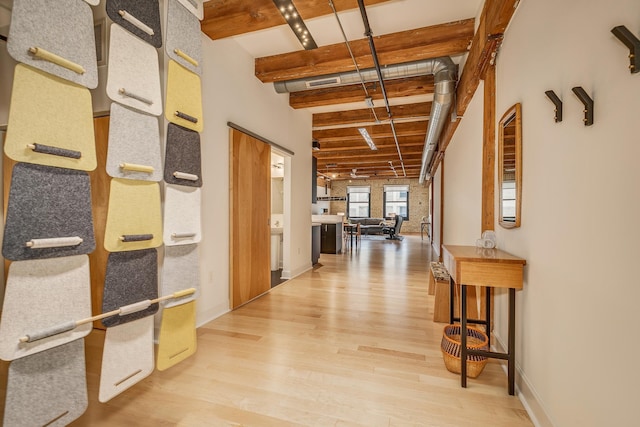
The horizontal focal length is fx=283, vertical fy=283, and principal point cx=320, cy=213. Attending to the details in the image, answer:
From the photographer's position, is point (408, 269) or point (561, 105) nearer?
point (561, 105)

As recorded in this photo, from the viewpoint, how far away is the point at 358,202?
15.9 m

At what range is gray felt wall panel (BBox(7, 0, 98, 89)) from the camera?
3.63ft

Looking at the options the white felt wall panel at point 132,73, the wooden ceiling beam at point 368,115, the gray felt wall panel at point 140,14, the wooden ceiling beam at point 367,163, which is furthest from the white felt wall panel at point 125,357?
the wooden ceiling beam at point 367,163

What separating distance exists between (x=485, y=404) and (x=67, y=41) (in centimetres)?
288

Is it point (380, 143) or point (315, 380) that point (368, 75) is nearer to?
point (315, 380)

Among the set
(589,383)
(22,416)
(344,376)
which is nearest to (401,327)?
→ (344,376)

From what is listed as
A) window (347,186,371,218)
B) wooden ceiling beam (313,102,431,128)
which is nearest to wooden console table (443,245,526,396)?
wooden ceiling beam (313,102,431,128)

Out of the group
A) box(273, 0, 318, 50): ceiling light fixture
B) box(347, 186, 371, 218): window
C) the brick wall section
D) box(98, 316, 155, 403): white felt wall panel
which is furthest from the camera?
box(347, 186, 371, 218): window

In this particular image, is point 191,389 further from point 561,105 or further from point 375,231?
point 375,231

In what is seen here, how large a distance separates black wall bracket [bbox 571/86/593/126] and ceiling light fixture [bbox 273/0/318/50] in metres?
2.07

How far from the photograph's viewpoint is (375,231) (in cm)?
1166

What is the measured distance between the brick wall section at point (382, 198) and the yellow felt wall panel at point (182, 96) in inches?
553

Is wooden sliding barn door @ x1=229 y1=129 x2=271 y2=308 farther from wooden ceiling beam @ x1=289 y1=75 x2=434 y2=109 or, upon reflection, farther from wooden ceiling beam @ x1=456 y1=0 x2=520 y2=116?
wooden ceiling beam @ x1=456 y1=0 x2=520 y2=116

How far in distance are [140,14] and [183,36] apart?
0.32m
